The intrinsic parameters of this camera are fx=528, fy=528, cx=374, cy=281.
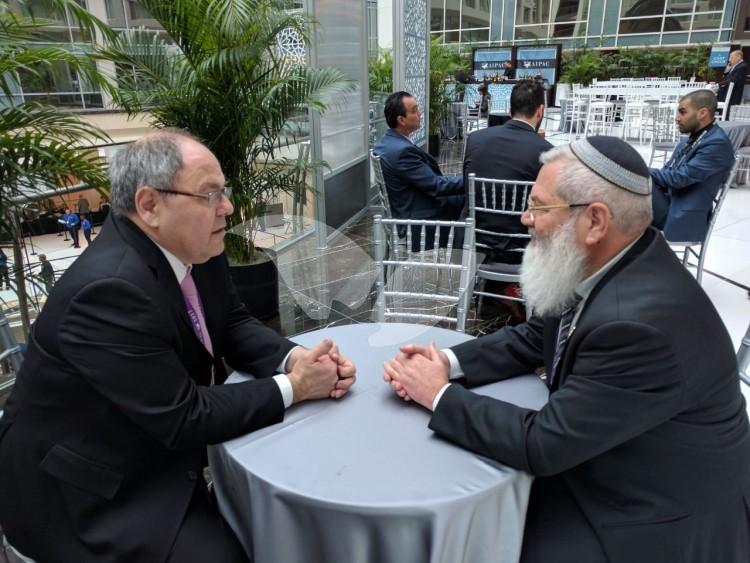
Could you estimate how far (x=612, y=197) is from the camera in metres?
1.17

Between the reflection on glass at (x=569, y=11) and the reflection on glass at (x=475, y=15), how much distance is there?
313 cm

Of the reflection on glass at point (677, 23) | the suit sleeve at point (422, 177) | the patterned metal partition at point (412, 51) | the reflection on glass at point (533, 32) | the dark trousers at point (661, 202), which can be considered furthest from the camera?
the reflection on glass at point (533, 32)

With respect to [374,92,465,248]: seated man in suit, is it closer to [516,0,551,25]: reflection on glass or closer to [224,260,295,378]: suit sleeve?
[224,260,295,378]: suit sleeve

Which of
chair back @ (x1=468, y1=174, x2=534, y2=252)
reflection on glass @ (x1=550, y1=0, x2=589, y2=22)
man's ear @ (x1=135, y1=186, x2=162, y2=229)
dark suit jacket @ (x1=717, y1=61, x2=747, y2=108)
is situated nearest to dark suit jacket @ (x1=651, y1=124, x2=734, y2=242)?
chair back @ (x1=468, y1=174, x2=534, y2=252)

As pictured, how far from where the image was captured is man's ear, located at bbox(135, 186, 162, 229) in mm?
1270

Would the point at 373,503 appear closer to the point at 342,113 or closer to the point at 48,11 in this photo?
the point at 48,11

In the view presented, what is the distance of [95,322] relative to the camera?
1.15 metres

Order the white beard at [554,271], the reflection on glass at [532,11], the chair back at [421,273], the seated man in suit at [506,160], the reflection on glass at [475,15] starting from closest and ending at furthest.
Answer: the white beard at [554,271]
the chair back at [421,273]
the seated man in suit at [506,160]
the reflection on glass at [532,11]
the reflection on glass at [475,15]

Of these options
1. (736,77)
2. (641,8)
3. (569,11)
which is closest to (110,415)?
(736,77)

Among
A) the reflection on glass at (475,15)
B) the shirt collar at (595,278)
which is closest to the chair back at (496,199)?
the shirt collar at (595,278)

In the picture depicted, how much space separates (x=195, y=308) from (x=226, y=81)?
2.15 metres

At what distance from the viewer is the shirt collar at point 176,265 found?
1.36 meters

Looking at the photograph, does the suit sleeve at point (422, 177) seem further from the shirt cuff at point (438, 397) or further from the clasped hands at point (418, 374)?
the shirt cuff at point (438, 397)

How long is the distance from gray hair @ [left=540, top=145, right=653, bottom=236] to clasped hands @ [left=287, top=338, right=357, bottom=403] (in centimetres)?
73
